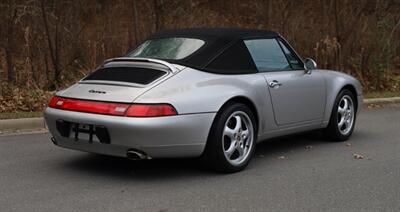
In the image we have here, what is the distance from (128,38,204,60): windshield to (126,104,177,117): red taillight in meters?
0.89

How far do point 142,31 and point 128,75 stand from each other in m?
8.47

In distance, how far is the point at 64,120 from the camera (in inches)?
215

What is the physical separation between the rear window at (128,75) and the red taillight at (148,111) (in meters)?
0.35

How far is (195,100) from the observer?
5324 millimetres

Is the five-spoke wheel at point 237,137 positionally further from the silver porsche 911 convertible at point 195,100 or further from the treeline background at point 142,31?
the treeline background at point 142,31

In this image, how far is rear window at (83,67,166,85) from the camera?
545cm

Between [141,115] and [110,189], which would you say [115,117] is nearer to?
[141,115]

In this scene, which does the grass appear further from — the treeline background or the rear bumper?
the rear bumper

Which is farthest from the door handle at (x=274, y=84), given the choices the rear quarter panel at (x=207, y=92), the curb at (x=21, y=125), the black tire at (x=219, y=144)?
the curb at (x=21, y=125)

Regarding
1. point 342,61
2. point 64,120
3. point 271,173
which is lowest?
point 342,61

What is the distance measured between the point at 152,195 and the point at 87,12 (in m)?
9.27

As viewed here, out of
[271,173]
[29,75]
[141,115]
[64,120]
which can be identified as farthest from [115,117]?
[29,75]

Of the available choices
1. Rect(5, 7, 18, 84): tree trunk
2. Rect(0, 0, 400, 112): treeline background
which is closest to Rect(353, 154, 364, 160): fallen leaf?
Rect(0, 0, 400, 112): treeline background

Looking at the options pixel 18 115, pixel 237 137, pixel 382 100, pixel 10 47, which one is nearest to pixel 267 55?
pixel 237 137
